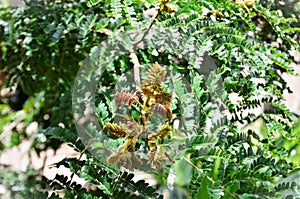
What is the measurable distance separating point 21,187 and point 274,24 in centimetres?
57

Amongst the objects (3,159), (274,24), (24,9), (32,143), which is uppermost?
(274,24)

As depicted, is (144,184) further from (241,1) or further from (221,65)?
(241,1)

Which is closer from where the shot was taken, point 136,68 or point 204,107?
point 204,107

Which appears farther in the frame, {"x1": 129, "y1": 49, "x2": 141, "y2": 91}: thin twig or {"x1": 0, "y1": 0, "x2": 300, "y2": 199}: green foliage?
{"x1": 129, "y1": 49, "x2": 141, "y2": 91}: thin twig

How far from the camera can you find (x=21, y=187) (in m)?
0.98

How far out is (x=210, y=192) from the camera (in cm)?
53

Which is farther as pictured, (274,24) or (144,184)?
(274,24)

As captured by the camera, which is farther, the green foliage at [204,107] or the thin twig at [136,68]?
the thin twig at [136,68]

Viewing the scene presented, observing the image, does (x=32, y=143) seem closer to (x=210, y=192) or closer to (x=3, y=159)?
(x=3, y=159)

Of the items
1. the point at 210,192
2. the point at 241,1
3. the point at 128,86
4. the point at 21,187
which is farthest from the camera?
the point at 21,187

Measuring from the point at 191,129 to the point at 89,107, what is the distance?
17 cm

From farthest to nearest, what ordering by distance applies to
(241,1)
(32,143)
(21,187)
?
(32,143) < (21,187) < (241,1)

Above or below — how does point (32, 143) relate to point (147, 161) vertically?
below

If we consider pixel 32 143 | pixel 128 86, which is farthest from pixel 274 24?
pixel 32 143
